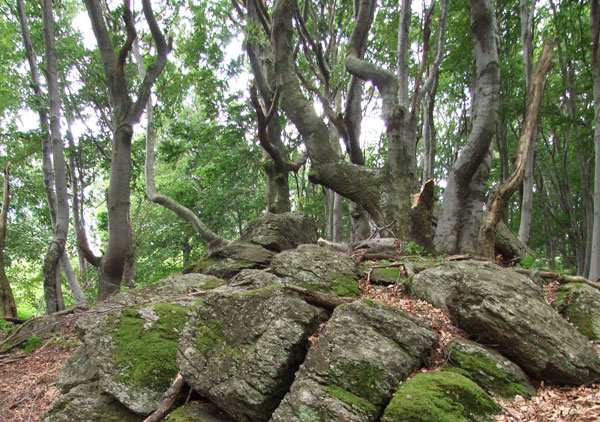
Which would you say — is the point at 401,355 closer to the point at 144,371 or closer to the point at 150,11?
the point at 144,371

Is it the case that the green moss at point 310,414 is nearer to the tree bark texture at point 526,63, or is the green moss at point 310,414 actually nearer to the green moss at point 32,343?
the green moss at point 32,343

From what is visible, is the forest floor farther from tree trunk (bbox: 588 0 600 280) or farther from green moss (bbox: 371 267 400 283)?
tree trunk (bbox: 588 0 600 280)

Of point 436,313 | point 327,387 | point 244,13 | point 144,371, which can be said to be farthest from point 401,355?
point 244,13

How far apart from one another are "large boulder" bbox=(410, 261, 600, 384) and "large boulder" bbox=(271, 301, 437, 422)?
1.92 ft

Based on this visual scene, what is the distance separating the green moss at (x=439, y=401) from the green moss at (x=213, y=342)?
64.0 inches

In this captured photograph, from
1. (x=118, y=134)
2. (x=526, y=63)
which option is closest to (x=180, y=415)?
(x=118, y=134)

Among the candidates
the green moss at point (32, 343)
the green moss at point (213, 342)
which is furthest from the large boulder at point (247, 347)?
the green moss at point (32, 343)

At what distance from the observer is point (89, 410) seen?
12.9 feet

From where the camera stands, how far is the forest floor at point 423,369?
2.93 metres

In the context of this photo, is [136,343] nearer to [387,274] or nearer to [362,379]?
[362,379]

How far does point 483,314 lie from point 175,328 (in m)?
3.75

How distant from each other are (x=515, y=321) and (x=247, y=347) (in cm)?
277

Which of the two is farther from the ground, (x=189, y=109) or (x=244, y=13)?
(x=189, y=109)

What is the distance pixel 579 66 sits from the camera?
14016 millimetres
